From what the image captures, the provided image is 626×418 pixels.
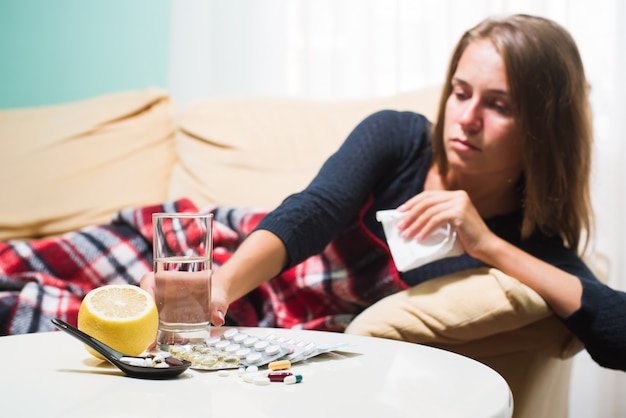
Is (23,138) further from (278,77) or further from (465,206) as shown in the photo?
(465,206)

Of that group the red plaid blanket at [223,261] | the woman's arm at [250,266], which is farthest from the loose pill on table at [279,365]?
the red plaid blanket at [223,261]

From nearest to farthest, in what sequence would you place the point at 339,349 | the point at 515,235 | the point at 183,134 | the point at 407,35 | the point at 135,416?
the point at 135,416 → the point at 339,349 → the point at 515,235 → the point at 183,134 → the point at 407,35

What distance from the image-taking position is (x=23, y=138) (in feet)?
6.52

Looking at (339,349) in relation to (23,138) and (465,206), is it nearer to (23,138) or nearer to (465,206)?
(465,206)

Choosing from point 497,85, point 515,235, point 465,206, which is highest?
point 497,85

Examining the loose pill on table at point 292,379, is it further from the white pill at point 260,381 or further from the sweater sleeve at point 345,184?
the sweater sleeve at point 345,184

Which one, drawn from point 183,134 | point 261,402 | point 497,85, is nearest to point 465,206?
point 497,85

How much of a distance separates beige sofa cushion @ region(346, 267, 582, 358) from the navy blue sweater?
73 mm

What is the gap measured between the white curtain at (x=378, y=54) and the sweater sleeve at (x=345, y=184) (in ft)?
2.34

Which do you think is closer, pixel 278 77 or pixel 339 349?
pixel 339 349

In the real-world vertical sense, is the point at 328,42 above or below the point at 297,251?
above

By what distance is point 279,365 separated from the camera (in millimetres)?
698

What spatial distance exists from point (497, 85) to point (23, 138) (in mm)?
1287

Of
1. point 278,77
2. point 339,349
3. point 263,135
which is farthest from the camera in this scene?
point 278,77
